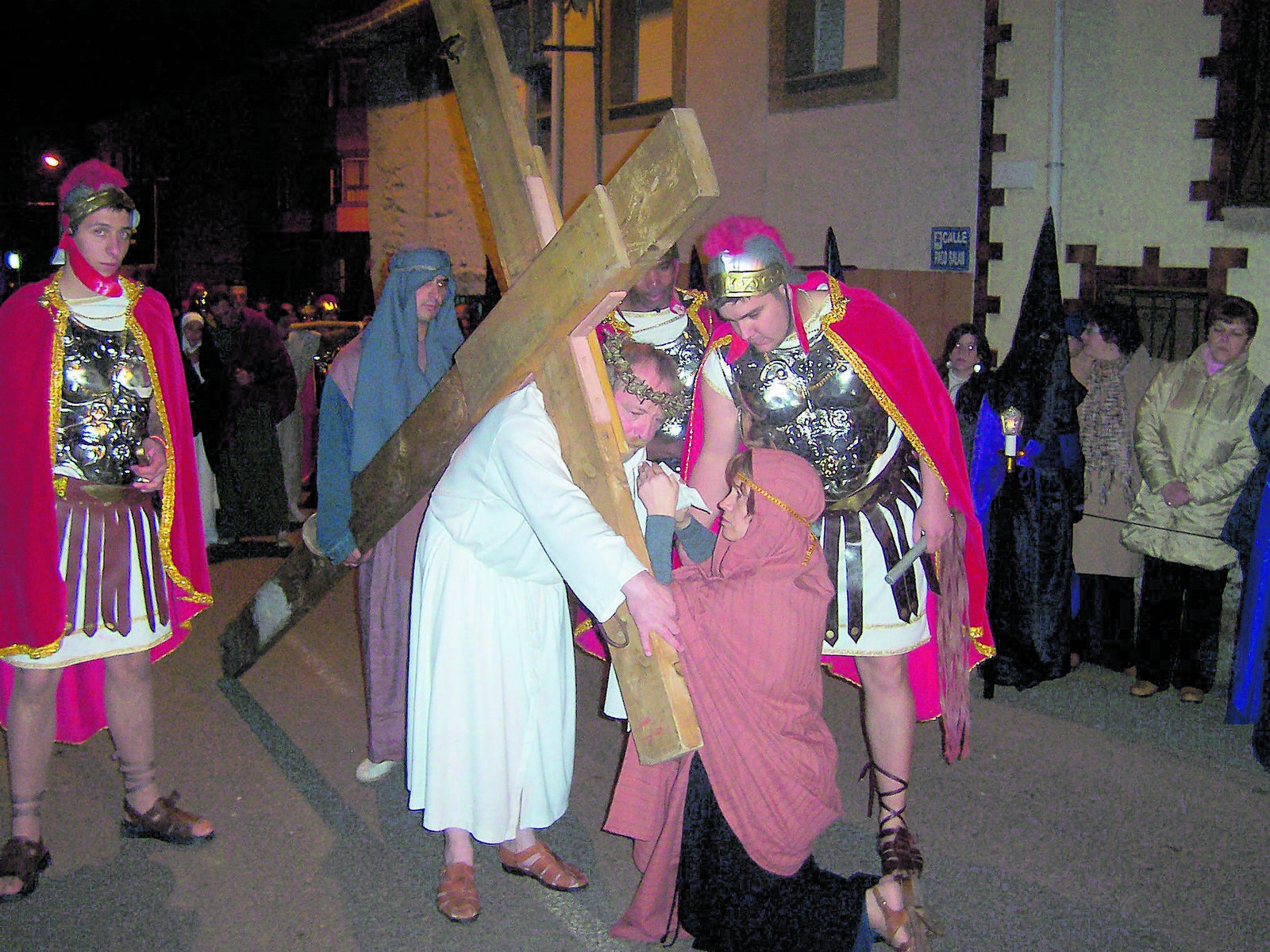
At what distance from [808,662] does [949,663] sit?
920mm

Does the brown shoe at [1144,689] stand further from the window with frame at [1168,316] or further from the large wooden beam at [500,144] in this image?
the large wooden beam at [500,144]

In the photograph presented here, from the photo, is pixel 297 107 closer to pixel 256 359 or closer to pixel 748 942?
pixel 256 359

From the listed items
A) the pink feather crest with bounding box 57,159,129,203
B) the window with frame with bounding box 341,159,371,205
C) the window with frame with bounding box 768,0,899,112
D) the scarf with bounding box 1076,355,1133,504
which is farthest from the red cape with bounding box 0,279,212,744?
the window with frame with bounding box 341,159,371,205

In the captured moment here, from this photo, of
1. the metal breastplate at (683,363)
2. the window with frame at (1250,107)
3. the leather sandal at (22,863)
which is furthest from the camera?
the window with frame at (1250,107)

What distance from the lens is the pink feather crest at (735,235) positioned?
302 centimetres

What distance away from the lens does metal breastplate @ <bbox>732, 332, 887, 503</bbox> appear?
3.37m

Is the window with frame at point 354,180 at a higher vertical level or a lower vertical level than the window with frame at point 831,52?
higher

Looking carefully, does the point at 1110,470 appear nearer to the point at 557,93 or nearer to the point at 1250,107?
the point at 1250,107

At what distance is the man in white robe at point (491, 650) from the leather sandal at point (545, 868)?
20 centimetres

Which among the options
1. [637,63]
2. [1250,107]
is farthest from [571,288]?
[637,63]

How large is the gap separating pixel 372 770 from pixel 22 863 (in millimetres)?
1204

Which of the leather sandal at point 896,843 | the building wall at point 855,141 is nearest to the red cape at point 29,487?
the leather sandal at point 896,843

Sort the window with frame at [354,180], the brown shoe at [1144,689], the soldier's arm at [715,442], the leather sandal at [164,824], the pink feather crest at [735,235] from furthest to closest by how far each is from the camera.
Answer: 1. the window with frame at [354,180]
2. the brown shoe at [1144,689]
3. the leather sandal at [164,824]
4. the soldier's arm at [715,442]
5. the pink feather crest at [735,235]

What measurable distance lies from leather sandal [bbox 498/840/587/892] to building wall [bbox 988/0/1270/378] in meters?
4.89
